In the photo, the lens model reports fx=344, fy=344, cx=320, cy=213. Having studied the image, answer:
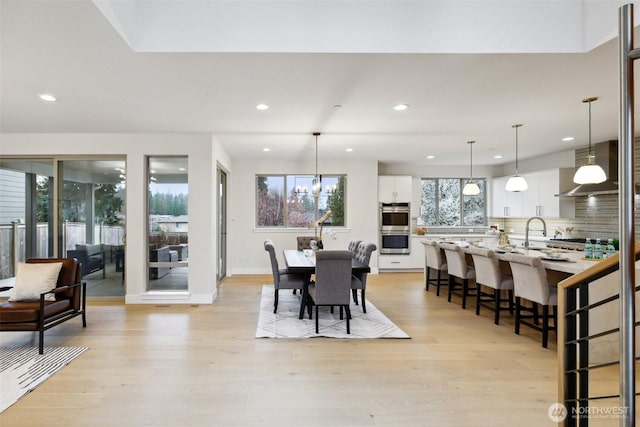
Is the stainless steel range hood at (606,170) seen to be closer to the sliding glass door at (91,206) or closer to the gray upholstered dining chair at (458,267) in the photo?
the gray upholstered dining chair at (458,267)

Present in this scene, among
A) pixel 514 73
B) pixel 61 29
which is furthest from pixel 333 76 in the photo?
pixel 61 29

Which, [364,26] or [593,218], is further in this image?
[593,218]

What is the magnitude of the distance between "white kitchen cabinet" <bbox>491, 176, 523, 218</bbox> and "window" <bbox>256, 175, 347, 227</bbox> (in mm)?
3660

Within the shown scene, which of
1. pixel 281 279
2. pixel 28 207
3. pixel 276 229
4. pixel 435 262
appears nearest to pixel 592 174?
pixel 435 262

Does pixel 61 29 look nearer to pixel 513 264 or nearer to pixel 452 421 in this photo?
pixel 452 421

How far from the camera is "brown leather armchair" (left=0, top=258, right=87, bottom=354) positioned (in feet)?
10.6

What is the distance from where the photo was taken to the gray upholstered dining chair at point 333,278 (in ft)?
12.4

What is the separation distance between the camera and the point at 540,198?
679 centimetres

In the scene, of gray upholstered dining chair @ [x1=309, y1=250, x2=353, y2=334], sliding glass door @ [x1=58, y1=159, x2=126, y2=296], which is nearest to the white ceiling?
sliding glass door @ [x1=58, y1=159, x2=126, y2=296]

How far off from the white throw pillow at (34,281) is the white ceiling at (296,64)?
1.77 meters

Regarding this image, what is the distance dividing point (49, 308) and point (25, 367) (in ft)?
2.07

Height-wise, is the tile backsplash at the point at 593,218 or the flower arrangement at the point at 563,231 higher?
the tile backsplash at the point at 593,218

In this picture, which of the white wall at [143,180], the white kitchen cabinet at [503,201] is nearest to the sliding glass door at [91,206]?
the white wall at [143,180]

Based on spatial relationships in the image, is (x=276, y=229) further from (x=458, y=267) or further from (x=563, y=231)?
(x=563, y=231)
